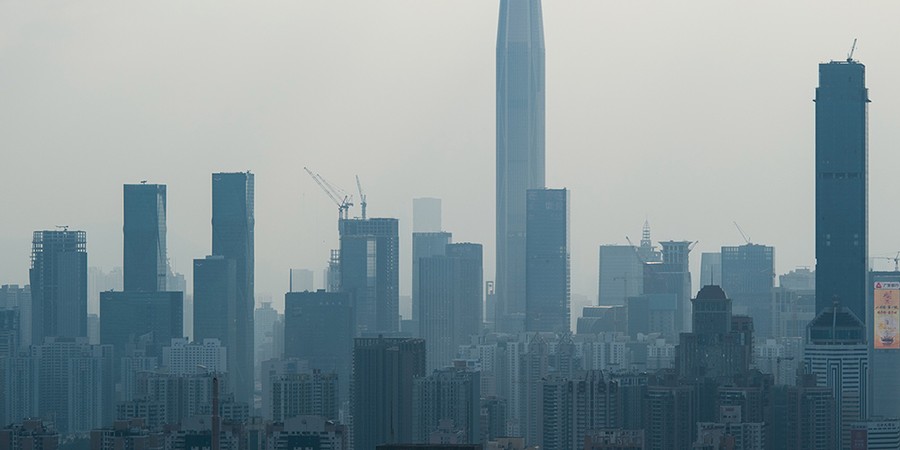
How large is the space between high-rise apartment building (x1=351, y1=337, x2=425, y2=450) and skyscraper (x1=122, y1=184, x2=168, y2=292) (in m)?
26.6

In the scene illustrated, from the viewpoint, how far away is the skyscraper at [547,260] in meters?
→ 96.8

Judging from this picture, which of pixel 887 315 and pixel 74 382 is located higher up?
pixel 887 315

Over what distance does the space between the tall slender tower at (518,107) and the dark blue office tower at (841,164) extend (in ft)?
111

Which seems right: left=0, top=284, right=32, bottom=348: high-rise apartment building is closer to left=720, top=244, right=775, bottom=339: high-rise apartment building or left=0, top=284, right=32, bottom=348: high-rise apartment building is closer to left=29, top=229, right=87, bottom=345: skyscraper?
left=29, top=229, right=87, bottom=345: skyscraper

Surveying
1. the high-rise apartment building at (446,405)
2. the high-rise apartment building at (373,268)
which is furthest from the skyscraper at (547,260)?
the high-rise apartment building at (446,405)

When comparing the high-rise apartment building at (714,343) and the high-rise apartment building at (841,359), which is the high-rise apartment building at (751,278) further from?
the high-rise apartment building at (714,343)

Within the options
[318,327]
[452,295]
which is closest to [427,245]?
[452,295]

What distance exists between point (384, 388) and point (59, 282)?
30.1m

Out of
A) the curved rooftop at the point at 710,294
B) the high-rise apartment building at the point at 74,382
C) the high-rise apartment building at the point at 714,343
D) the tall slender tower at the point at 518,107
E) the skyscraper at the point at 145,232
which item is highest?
the tall slender tower at the point at 518,107

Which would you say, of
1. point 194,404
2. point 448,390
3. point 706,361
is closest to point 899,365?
point 706,361

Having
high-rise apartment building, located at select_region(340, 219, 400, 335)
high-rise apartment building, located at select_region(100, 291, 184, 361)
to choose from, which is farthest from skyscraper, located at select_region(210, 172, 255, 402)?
high-rise apartment building, located at select_region(340, 219, 400, 335)

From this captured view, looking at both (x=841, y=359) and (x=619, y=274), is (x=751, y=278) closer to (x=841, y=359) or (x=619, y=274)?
(x=619, y=274)

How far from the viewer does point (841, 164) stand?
79125 mm

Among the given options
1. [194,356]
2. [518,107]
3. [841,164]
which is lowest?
[194,356]
